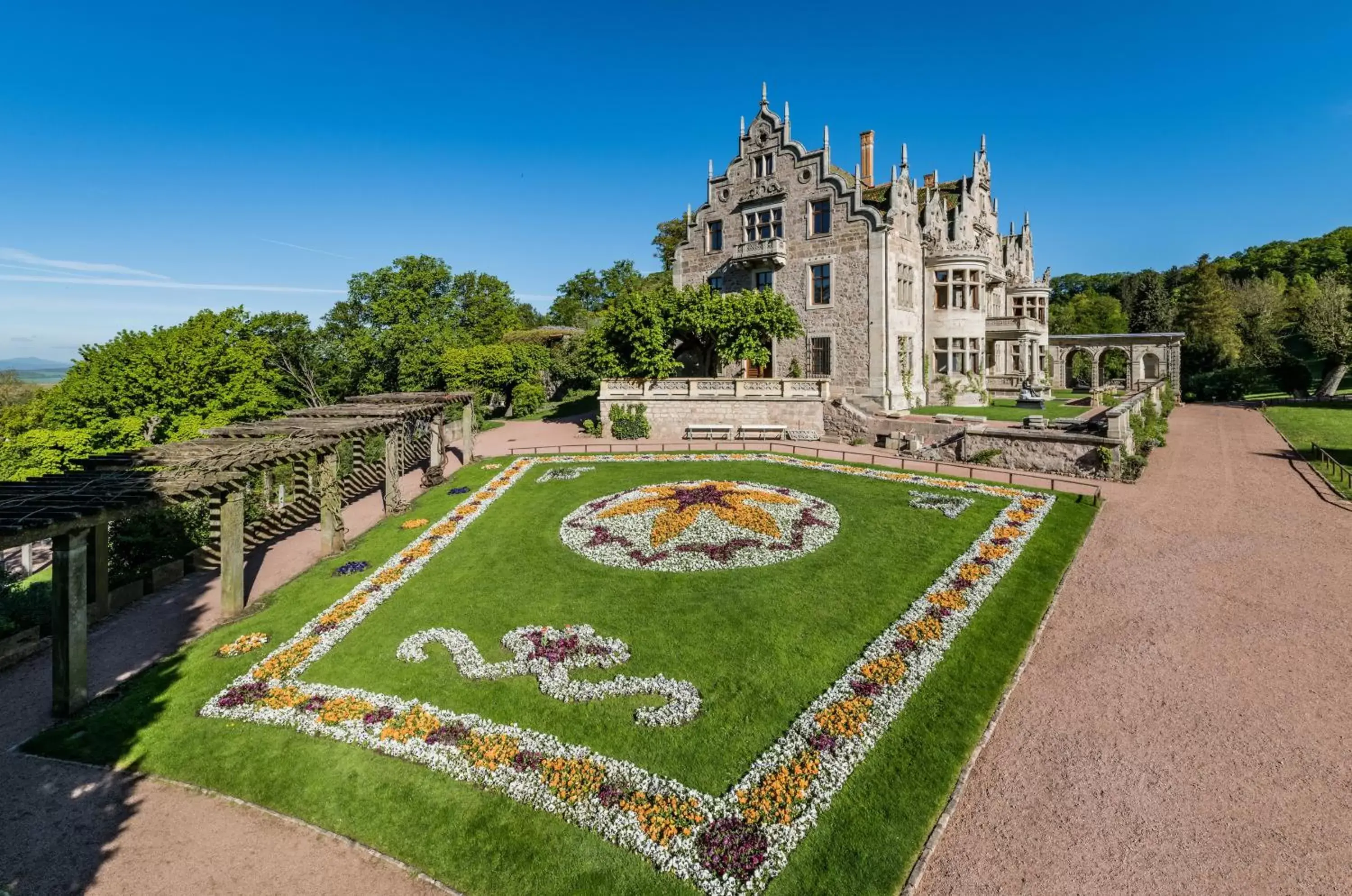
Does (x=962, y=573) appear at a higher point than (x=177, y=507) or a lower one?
lower

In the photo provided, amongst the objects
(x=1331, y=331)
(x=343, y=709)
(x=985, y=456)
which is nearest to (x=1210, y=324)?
(x=1331, y=331)

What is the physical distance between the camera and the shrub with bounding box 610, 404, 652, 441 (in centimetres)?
3644

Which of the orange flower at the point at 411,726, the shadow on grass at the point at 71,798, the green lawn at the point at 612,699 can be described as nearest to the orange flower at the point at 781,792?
the green lawn at the point at 612,699

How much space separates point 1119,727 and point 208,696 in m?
16.0

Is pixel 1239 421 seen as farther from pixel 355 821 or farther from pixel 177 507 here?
pixel 177 507

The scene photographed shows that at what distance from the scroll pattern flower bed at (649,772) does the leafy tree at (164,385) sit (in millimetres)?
27247

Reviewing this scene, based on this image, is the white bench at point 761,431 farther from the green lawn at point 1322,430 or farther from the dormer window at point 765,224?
the green lawn at point 1322,430

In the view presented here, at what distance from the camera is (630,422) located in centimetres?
3641

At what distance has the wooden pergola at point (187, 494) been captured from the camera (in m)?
10.6

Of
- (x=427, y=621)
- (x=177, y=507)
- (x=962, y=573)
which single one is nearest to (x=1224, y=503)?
(x=962, y=573)

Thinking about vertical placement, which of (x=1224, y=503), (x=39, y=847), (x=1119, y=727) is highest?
(x=1224, y=503)

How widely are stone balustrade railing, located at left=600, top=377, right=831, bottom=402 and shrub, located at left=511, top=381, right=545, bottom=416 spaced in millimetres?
17364

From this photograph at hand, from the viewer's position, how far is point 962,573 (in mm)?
15375

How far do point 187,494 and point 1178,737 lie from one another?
60.0 ft
